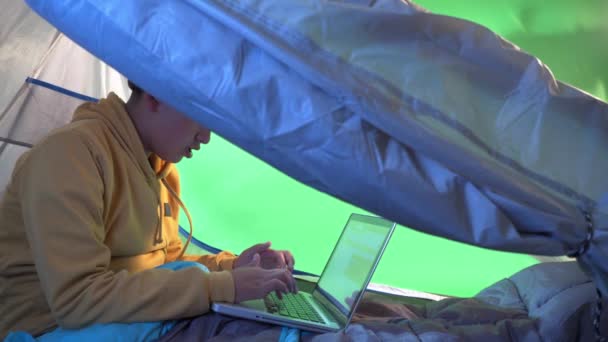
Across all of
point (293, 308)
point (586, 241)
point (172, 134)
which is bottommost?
point (293, 308)

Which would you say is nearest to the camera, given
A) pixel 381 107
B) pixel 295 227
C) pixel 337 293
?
pixel 381 107

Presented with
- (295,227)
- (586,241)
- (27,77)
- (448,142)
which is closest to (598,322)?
(586,241)

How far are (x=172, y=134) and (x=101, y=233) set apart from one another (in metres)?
0.26

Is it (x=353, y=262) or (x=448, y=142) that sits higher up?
(x=448, y=142)

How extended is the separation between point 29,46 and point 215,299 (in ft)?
2.77

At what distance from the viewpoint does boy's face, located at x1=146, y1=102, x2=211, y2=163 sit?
1.08 m

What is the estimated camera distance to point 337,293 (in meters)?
1.14

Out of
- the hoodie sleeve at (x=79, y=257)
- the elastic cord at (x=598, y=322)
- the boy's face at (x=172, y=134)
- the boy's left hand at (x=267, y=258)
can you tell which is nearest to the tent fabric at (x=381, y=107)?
the elastic cord at (x=598, y=322)

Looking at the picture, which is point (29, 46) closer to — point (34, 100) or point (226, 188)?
point (34, 100)

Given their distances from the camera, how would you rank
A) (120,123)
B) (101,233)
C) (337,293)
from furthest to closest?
(337,293) < (120,123) < (101,233)

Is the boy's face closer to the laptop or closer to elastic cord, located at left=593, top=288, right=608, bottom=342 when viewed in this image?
the laptop

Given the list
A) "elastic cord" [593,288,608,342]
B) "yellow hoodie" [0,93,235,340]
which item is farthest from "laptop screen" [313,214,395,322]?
"elastic cord" [593,288,608,342]

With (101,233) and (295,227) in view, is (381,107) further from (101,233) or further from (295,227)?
(295,227)

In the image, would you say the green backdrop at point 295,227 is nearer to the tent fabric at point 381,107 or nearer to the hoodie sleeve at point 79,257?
the hoodie sleeve at point 79,257
